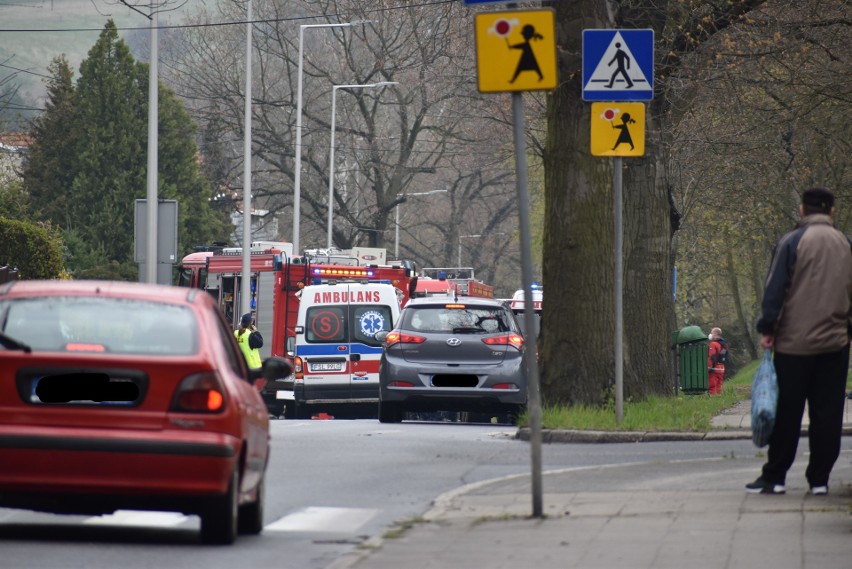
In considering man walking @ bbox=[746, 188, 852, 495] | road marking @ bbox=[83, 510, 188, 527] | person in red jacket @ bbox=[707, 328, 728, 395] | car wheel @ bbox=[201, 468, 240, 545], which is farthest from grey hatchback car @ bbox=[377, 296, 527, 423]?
person in red jacket @ bbox=[707, 328, 728, 395]

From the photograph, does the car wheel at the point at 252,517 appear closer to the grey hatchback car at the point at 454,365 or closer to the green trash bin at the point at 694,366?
the grey hatchback car at the point at 454,365

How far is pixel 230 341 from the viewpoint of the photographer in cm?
927

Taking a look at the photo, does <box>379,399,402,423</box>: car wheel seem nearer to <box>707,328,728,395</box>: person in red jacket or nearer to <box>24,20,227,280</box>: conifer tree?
<box>707,328,728,395</box>: person in red jacket

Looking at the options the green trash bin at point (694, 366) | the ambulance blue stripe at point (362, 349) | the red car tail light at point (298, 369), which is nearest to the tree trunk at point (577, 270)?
the green trash bin at point (694, 366)

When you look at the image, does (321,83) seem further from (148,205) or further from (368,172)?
(148,205)

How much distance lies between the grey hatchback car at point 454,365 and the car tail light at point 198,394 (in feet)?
35.7

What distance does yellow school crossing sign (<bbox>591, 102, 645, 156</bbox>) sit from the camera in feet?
47.0

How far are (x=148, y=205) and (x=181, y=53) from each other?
92.1 feet

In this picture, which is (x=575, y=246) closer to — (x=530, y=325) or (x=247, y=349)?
(x=530, y=325)

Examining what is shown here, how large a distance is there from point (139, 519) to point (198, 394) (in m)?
1.88

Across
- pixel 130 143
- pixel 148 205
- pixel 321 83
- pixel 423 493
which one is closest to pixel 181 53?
pixel 321 83

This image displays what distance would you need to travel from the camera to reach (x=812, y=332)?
963 cm

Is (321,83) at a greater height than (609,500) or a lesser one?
greater

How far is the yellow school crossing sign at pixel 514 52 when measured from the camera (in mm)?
9312
